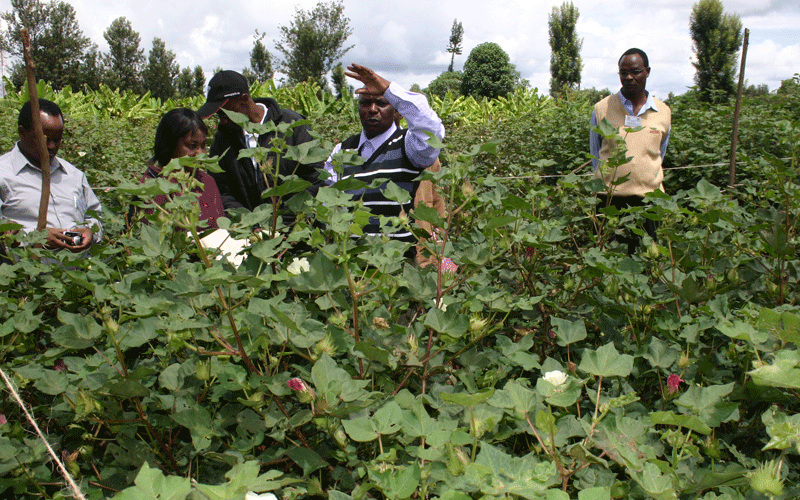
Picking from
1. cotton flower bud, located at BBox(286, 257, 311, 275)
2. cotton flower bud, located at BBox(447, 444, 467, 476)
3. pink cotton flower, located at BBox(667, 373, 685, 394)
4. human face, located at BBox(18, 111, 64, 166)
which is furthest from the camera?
human face, located at BBox(18, 111, 64, 166)

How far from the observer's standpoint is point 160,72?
47219mm

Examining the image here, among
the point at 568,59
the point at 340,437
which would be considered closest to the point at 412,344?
the point at 340,437

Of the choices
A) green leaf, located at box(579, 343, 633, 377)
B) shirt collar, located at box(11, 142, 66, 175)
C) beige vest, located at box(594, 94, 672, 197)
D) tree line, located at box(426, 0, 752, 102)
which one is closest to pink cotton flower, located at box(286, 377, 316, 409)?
green leaf, located at box(579, 343, 633, 377)

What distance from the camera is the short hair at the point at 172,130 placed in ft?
8.95

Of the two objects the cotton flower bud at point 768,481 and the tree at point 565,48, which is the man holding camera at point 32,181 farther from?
the tree at point 565,48

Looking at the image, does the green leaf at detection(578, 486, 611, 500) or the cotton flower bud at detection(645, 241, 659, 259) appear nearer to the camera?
the green leaf at detection(578, 486, 611, 500)

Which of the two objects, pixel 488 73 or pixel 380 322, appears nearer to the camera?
pixel 380 322

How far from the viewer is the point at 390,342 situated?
95cm

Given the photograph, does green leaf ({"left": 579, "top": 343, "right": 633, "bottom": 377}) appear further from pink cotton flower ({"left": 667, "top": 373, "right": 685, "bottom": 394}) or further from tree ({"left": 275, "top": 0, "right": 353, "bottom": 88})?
tree ({"left": 275, "top": 0, "right": 353, "bottom": 88})

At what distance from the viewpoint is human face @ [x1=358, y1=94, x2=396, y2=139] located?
8.48ft

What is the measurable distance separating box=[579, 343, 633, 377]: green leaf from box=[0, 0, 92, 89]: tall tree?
41.5 meters

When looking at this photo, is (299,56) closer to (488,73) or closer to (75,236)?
(488,73)

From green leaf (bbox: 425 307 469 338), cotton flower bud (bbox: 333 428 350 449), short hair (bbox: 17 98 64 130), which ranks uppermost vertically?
short hair (bbox: 17 98 64 130)

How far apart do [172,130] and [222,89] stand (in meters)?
0.35
